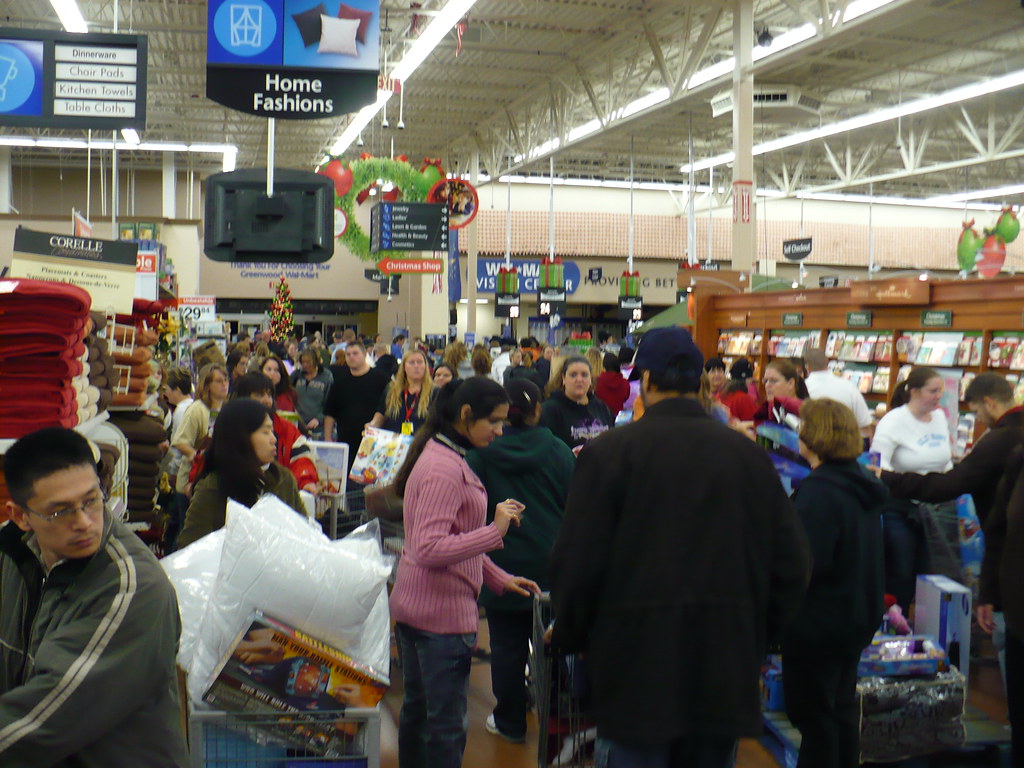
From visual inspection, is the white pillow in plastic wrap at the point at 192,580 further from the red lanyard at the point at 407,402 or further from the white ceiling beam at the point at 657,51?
the white ceiling beam at the point at 657,51

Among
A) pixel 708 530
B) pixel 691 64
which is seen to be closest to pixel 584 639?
pixel 708 530

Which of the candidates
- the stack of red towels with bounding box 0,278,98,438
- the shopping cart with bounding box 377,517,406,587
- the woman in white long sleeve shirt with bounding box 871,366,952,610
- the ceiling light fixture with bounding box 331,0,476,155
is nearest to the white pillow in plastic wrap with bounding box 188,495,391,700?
the stack of red towels with bounding box 0,278,98,438

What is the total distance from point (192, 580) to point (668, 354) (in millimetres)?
1388

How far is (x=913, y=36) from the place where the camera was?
15062mm

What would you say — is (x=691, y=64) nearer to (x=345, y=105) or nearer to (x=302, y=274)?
(x=345, y=105)

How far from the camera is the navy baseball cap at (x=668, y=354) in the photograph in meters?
2.29

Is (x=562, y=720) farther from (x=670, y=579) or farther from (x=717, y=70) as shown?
(x=717, y=70)

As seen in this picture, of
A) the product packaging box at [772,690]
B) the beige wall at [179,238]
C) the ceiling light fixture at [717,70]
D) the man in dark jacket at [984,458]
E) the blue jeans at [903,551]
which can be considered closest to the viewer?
the man in dark jacket at [984,458]

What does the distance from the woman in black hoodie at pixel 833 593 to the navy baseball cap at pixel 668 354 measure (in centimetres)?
105

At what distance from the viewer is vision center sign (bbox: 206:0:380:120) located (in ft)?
20.2

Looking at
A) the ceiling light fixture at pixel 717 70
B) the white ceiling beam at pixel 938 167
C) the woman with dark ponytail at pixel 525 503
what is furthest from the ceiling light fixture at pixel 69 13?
the white ceiling beam at pixel 938 167

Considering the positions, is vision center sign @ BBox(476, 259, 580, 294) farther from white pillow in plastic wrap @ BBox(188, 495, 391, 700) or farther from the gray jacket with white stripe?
the gray jacket with white stripe

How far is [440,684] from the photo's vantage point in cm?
294

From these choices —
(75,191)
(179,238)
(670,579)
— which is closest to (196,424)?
(670,579)
